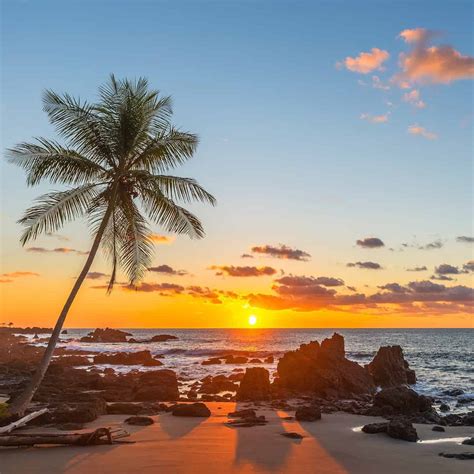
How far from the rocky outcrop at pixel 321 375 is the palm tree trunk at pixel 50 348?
66.9ft

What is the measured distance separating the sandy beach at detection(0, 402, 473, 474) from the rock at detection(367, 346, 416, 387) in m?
25.3

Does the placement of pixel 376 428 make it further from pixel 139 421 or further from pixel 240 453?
pixel 139 421

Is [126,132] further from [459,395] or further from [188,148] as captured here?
[459,395]

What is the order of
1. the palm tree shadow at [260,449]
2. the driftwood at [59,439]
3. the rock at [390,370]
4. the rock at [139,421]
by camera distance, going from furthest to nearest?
the rock at [390,370]
the rock at [139,421]
the driftwood at [59,439]
the palm tree shadow at [260,449]

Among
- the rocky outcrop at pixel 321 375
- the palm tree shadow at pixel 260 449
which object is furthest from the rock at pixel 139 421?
the rocky outcrop at pixel 321 375

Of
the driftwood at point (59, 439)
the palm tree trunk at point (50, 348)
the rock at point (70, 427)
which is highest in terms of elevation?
the palm tree trunk at point (50, 348)

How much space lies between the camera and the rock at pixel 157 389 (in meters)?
27.2

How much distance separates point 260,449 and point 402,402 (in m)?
14.1

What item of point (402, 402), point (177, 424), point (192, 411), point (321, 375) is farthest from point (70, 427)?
point (321, 375)

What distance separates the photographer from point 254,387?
3053 centimetres

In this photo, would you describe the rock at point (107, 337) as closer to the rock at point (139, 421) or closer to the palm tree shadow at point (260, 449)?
the rock at point (139, 421)

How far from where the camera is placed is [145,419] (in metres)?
18.5

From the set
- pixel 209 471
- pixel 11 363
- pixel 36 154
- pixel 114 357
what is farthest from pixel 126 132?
pixel 114 357

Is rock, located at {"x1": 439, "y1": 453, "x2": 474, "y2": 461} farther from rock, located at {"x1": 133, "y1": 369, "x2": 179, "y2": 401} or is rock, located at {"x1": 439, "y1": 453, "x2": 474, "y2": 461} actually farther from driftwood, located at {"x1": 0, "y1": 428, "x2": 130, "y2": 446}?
rock, located at {"x1": 133, "y1": 369, "x2": 179, "y2": 401}
